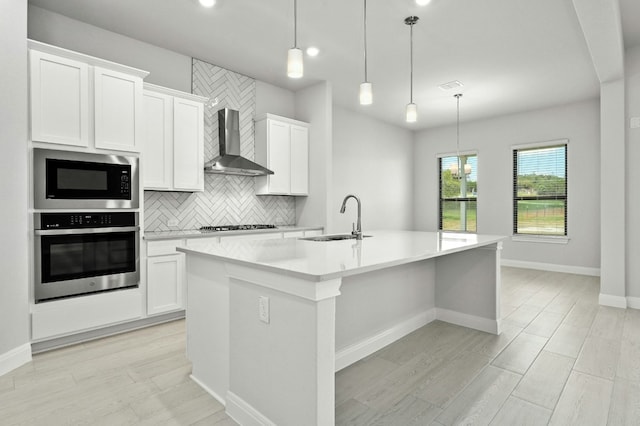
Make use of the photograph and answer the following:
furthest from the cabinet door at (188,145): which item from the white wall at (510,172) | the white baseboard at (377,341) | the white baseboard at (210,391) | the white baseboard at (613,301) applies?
the white wall at (510,172)

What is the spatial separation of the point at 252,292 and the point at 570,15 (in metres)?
3.79

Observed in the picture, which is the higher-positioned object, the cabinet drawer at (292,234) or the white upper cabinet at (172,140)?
the white upper cabinet at (172,140)

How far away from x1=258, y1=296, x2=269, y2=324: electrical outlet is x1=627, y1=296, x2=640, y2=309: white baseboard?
4.41 metres

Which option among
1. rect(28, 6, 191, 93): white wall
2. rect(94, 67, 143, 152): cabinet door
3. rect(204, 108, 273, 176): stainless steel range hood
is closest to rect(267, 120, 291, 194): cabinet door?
rect(204, 108, 273, 176): stainless steel range hood

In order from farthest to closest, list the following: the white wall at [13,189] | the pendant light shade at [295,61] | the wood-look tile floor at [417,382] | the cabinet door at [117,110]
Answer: the cabinet door at [117,110] < the white wall at [13,189] < the pendant light shade at [295,61] < the wood-look tile floor at [417,382]

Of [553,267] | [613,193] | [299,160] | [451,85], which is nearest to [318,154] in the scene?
[299,160]

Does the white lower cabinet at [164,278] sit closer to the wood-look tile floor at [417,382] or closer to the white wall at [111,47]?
the wood-look tile floor at [417,382]

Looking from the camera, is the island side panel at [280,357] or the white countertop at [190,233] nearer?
the island side panel at [280,357]

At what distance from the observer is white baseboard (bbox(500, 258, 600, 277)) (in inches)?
225

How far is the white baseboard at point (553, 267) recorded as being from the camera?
5.72 meters

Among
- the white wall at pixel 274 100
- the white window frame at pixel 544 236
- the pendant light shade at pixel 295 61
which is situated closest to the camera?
the pendant light shade at pixel 295 61

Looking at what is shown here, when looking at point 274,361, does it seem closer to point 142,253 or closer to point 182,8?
point 142,253

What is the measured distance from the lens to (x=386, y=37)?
3.63 m

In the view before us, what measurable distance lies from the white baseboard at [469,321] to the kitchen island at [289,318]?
1.3 inches
